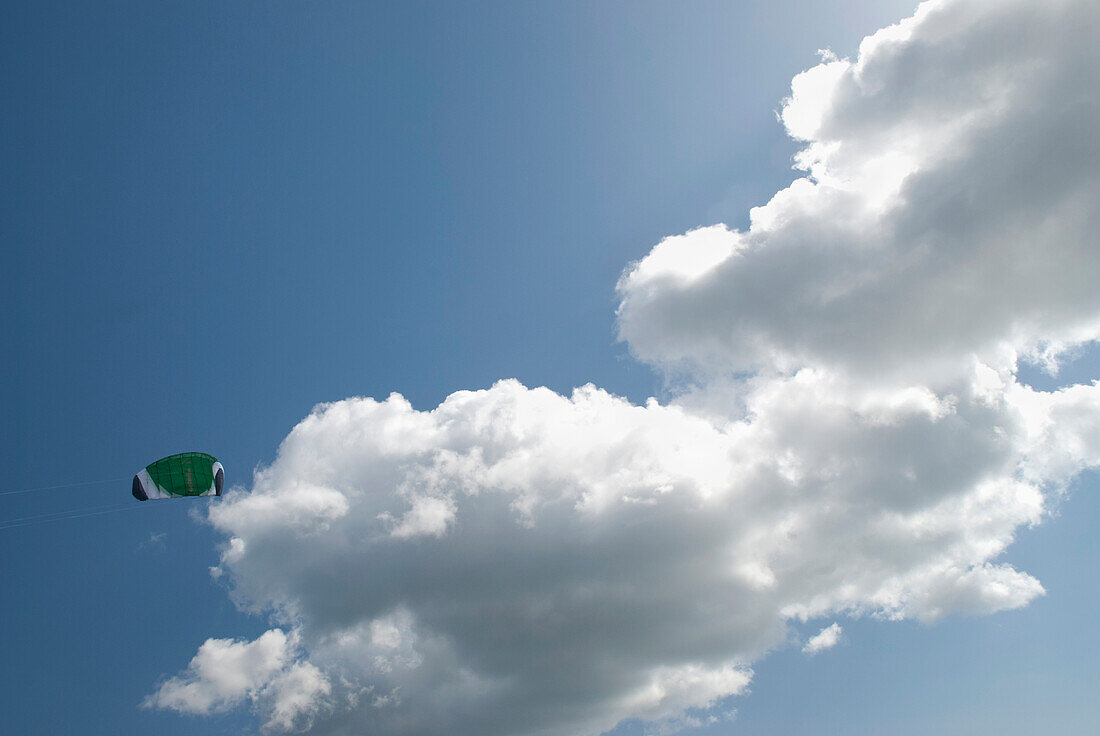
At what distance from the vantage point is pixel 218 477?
5207 inches

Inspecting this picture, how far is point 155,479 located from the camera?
5089 inches

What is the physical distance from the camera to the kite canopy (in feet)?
423

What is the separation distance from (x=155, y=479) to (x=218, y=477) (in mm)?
8427

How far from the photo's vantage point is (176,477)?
5094 inches

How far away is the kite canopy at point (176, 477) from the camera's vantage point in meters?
129
